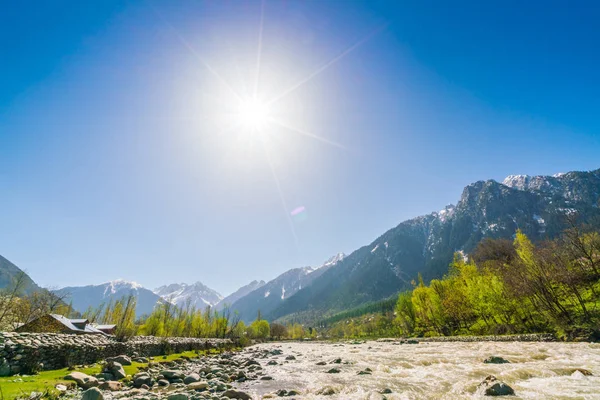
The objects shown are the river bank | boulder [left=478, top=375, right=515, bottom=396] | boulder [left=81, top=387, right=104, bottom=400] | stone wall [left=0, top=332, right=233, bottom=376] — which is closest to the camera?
boulder [left=81, top=387, right=104, bottom=400]

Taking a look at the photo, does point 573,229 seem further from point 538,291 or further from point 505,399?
point 505,399

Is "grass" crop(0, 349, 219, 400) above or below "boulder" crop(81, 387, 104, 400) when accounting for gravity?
above

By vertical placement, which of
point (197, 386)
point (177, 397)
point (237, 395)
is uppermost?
point (177, 397)

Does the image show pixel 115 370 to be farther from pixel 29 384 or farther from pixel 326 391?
pixel 326 391

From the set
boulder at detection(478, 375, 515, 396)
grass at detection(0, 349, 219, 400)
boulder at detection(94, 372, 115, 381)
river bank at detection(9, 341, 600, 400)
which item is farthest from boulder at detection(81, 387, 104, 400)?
boulder at detection(478, 375, 515, 396)

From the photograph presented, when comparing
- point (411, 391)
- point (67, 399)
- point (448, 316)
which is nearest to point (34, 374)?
point (67, 399)

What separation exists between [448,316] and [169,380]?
6487 cm

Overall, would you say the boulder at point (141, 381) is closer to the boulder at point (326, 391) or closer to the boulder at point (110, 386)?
the boulder at point (110, 386)

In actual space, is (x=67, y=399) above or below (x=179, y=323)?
below

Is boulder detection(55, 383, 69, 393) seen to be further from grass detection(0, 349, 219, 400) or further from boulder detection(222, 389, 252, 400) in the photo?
boulder detection(222, 389, 252, 400)

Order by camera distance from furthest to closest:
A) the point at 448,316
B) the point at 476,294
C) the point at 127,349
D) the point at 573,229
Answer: the point at 448,316 < the point at 476,294 < the point at 573,229 < the point at 127,349

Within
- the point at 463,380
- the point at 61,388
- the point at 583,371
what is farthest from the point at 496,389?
the point at 61,388

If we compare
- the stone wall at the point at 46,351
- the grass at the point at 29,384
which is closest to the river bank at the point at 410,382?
the grass at the point at 29,384

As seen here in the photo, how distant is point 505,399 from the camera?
1191cm
